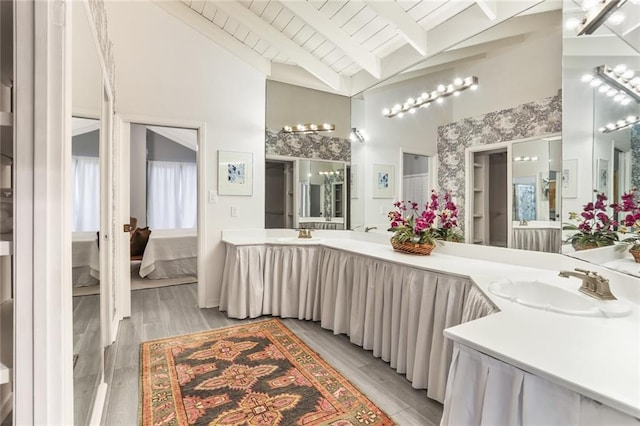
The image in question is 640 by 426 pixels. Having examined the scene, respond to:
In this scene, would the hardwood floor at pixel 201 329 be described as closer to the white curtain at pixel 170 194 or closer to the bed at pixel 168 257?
the bed at pixel 168 257

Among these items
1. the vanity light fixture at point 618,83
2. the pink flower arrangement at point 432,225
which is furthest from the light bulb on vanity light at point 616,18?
the pink flower arrangement at point 432,225

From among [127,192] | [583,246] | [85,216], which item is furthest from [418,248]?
[127,192]

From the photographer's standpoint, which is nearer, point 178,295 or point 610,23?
point 610,23

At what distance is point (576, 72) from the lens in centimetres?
164

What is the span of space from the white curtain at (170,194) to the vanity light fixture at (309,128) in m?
4.46

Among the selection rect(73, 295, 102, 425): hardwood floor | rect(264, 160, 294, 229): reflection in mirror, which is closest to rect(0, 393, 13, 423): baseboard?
rect(73, 295, 102, 425): hardwood floor

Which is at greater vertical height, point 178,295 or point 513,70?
point 513,70

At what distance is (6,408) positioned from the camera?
93 cm

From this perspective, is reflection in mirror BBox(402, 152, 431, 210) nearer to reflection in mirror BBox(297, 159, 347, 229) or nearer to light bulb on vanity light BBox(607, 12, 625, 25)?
reflection in mirror BBox(297, 159, 347, 229)

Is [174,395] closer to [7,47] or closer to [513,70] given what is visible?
[7,47]

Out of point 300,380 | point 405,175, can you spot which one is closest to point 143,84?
point 405,175

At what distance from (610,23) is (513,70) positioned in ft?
2.63

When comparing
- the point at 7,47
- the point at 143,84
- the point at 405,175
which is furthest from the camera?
the point at 143,84

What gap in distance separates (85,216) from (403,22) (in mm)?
2665
